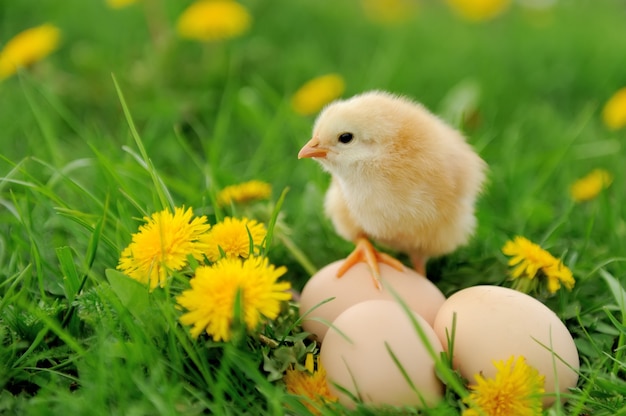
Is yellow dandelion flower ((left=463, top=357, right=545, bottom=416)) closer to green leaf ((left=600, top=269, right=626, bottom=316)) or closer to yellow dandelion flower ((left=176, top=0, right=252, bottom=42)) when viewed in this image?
green leaf ((left=600, top=269, right=626, bottom=316))

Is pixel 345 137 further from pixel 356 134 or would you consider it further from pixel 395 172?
pixel 395 172

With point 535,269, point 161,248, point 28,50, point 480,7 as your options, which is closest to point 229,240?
point 161,248

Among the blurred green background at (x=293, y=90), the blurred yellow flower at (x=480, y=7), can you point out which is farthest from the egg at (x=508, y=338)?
the blurred yellow flower at (x=480, y=7)

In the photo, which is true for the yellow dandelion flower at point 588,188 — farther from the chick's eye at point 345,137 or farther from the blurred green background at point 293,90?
the chick's eye at point 345,137

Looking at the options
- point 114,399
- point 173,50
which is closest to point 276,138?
point 173,50

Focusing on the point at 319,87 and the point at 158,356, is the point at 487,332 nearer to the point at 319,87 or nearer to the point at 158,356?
the point at 158,356

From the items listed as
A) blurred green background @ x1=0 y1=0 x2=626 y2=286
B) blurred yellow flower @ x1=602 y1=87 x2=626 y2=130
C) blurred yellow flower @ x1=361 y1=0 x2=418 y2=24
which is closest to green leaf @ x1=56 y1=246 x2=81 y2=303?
blurred green background @ x1=0 y1=0 x2=626 y2=286
